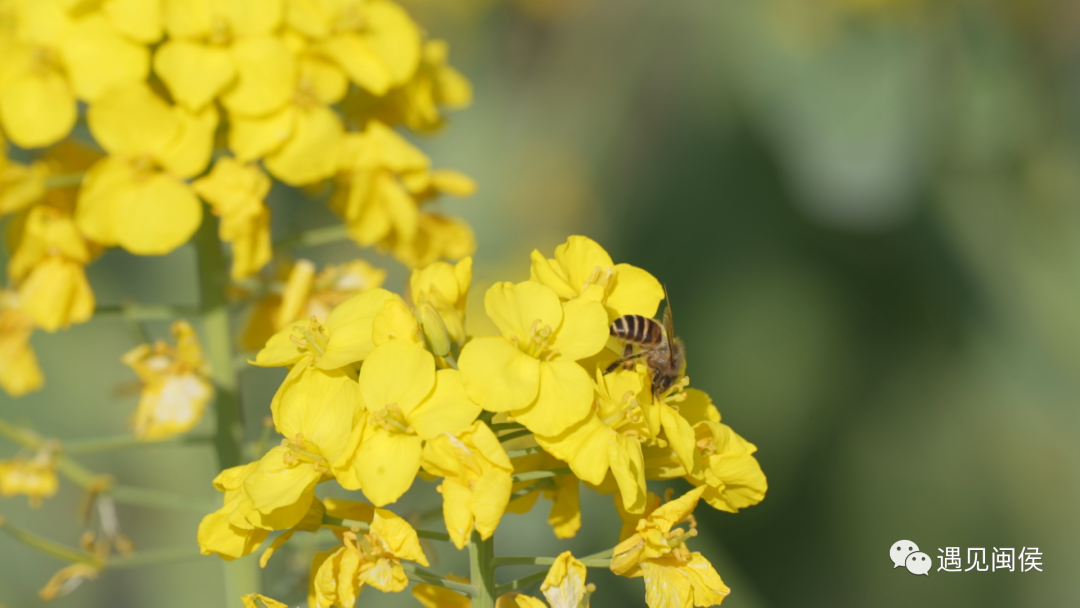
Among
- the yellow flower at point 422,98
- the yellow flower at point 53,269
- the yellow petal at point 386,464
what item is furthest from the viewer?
the yellow flower at point 422,98

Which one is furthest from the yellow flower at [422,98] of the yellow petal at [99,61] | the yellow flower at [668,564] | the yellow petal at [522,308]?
the yellow flower at [668,564]

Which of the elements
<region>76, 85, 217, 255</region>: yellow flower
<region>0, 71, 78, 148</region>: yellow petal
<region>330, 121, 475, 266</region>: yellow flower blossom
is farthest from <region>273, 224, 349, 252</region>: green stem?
<region>0, 71, 78, 148</region>: yellow petal

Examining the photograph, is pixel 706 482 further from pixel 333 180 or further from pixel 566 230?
pixel 566 230

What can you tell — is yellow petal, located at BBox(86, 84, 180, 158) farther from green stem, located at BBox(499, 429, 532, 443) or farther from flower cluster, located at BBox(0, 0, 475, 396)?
green stem, located at BBox(499, 429, 532, 443)

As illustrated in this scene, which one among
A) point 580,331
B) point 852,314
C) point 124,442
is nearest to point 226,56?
point 124,442

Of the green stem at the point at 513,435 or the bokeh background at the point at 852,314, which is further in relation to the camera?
the bokeh background at the point at 852,314

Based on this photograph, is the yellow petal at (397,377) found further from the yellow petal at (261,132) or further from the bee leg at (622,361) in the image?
the yellow petal at (261,132)

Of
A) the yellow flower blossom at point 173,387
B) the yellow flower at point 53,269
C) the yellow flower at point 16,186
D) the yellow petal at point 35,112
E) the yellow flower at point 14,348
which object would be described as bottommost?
the yellow flower at point 14,348
